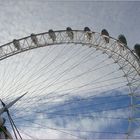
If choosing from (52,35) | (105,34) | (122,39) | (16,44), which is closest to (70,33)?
(52,35)

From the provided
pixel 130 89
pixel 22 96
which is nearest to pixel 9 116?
pixel 22 96

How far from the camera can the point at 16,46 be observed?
42.9m

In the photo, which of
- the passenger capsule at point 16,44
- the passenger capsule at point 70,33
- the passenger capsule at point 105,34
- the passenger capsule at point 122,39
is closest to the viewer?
the passenger capsule at point 122,39

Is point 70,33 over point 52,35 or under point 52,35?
under

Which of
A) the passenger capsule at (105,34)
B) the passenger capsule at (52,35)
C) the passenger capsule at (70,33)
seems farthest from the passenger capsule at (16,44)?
the passenger capsule at (105,34)

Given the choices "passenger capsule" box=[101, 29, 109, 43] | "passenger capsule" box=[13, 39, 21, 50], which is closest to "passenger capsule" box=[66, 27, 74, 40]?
"passenger capsule" box=[101, 29, 109, 43]

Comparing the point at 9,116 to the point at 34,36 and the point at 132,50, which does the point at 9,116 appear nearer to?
the point at 34,36

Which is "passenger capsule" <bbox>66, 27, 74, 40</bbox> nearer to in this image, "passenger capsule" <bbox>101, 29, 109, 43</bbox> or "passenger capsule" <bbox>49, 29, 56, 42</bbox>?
"passenger capsule" <bbox>49, 29, 56, 42</bbox>

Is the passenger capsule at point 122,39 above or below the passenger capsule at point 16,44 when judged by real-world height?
below

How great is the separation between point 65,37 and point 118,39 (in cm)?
604

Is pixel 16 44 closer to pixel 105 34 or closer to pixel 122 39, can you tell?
pixel 105 34

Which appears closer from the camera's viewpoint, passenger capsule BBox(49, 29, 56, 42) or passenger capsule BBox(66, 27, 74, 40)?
passenger capsule BBox(66, 27, 74, 40)

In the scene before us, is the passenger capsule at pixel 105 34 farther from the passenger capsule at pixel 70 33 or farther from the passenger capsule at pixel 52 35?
the passenger capsule at pixel 52 35

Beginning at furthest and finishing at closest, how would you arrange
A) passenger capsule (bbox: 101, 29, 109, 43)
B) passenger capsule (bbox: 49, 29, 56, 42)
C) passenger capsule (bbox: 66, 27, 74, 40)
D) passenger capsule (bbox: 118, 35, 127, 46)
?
passenger capsule (bbox: 49, 29, 56, 42), passenger capsule (bbox: 66, 27, 74, 40), passenger capsule (bbox: 101, 29, 109, 43), passenger capsule (bbox: 118, 35, 127, 46)
